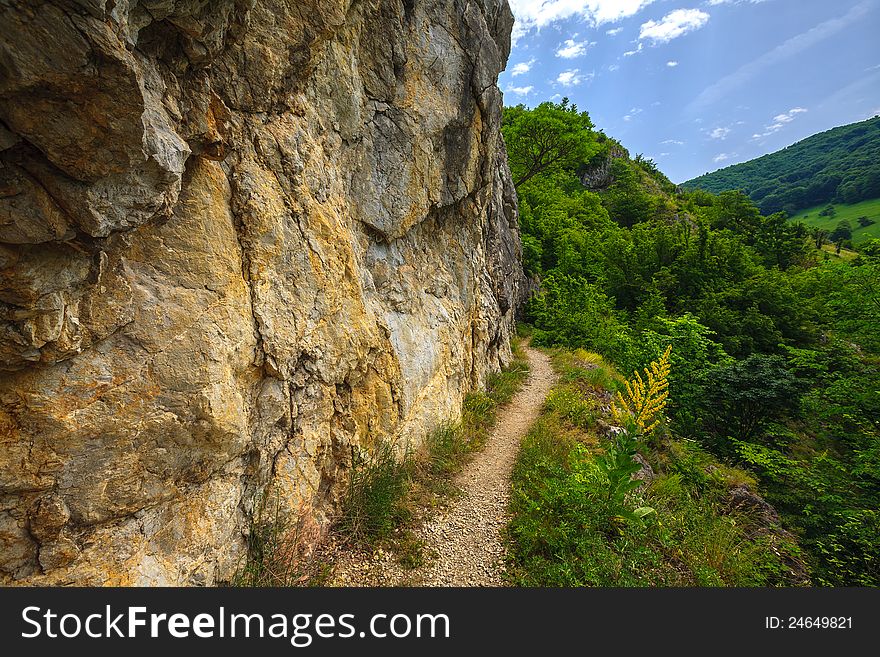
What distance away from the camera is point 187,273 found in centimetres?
393

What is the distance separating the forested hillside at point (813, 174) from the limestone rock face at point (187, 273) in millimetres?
103116

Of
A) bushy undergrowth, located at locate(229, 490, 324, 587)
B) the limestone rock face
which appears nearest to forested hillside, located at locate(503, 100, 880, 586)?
bushy undergrowth, located at locate(229, 490, 324, 587)

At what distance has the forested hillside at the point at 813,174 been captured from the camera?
74375 mm

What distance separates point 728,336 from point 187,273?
20.4 m

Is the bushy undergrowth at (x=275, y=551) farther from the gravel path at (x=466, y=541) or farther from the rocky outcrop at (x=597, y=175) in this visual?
the rocky outcrop at (x=597, y=175)

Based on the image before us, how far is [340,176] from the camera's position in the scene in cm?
632

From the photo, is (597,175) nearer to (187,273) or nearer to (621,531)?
(621,531)

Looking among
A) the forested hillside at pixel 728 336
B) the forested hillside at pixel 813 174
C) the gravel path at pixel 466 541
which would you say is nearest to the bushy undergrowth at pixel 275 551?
the gravel path at pixel 466 541

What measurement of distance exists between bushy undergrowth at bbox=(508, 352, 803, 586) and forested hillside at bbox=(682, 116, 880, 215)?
3920 inches

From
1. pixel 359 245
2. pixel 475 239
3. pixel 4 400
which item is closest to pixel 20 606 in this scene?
pixel 4 400

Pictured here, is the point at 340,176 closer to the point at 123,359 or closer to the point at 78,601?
the point at 123,359

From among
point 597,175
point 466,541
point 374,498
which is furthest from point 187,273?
point 597,175

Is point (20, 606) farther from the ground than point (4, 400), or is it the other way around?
point (4, 400)

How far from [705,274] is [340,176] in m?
21.8
